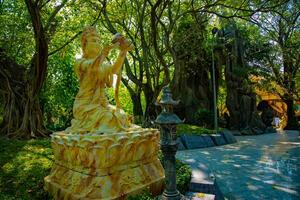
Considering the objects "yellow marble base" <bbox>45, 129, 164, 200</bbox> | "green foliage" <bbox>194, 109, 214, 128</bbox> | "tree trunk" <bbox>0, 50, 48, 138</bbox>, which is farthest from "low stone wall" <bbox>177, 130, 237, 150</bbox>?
"yellow marble base" <bbox>45, 129, 164, 200</bbox>

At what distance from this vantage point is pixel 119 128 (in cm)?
452

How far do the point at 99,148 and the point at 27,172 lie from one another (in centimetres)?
232

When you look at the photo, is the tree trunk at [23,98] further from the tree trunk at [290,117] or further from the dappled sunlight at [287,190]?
the tree trunk at [290,117]

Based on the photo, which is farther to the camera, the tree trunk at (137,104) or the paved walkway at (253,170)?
the tree trunk at (137,104)

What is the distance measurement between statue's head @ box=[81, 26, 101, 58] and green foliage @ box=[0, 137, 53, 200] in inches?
95.2

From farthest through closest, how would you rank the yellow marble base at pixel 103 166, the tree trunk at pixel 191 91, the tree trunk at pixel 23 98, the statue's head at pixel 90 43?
the tree trunk at pixel 191 91, the tree trunk at pixel 23 98, the statue's head at pixel 90 43, the yellow marble base at pixel 103 166

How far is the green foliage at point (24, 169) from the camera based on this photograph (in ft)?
15.3

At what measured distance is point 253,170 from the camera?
704 cm

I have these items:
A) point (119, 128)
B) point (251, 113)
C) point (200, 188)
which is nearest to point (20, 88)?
point (119, 128)

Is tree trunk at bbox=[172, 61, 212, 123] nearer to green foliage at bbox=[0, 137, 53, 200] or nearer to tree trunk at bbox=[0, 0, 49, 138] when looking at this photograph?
tree trunk at bbox=[0, 0, 49, 138]

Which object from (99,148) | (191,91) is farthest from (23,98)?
(191,91)

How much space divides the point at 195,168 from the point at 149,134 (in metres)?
1.98

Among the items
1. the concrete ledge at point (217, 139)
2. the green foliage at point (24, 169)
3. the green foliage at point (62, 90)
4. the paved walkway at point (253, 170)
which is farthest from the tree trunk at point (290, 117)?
the green foliage at point (24, 169)

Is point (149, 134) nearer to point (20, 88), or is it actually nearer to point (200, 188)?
point (200, 188)
